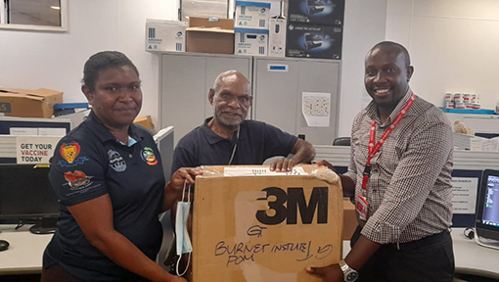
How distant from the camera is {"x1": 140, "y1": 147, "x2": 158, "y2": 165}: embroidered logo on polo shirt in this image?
1268 mm

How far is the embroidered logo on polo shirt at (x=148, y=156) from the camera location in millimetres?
1268

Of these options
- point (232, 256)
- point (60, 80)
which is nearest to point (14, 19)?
point (60, 80)

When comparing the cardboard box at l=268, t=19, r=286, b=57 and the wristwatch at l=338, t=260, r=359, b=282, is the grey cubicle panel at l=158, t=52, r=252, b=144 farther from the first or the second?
the wristwatch at l=338, t=260, r=359, b=282

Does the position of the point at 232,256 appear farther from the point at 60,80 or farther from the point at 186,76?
the point at 60,80

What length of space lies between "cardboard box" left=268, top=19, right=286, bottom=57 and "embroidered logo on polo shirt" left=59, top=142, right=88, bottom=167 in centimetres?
273

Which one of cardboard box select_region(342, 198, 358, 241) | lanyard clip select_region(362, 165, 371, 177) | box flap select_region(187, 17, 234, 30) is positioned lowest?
cardboard box select_region(342, 198, 358, 241)

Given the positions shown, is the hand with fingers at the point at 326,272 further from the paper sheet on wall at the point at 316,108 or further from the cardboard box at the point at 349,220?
the paper sheet on wall at the point at 316,108

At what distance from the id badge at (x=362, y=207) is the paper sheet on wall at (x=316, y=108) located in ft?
7.77

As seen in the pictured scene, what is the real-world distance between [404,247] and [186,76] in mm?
2706

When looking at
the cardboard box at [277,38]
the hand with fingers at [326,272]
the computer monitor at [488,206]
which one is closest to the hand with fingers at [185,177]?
the hand with fingers at [326,272]

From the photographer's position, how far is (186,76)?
350 centimetres

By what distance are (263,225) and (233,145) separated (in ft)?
2.03

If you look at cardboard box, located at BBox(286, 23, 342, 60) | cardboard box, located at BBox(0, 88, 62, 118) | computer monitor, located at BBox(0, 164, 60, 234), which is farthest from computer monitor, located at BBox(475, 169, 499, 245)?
cardboard box, located at BBox(0, 88, 62, 118)

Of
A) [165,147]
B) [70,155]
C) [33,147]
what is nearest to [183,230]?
[70,155]
